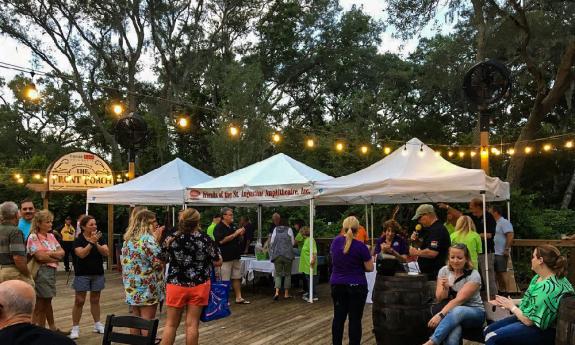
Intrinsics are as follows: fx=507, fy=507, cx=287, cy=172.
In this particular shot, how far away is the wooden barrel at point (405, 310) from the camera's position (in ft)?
15.3

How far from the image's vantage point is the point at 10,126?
98.0 feet

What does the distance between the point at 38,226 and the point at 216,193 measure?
168 inches

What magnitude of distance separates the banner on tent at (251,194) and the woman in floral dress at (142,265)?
150 inches

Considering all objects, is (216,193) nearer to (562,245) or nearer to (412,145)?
(412,145)

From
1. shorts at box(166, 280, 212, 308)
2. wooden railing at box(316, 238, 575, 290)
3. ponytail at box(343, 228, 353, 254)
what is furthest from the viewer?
wooden railing at box(316, 238, 575, 290)

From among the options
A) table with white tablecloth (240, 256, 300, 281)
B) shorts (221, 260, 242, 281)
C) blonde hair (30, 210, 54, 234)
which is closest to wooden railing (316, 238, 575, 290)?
table with white tablecloth (240, 256, 300, 281)

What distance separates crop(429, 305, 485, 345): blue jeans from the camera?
4121mm

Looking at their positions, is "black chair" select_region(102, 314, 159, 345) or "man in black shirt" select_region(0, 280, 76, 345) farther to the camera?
"black chair" select_region(102, 314, 159, 345)

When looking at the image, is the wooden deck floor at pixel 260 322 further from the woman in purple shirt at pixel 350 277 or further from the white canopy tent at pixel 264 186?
the white canopy tent at pixel 264 186

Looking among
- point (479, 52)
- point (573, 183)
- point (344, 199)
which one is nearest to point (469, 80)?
point (344, 199)

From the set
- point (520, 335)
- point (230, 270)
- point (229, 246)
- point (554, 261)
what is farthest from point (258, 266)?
point (554, 261)

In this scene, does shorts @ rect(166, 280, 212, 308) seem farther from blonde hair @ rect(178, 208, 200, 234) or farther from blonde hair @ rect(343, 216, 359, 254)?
blonde hair @ rect(343, 216, 359, 254)

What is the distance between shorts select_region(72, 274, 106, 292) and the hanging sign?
7.91m

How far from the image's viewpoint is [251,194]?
29.1 ft
